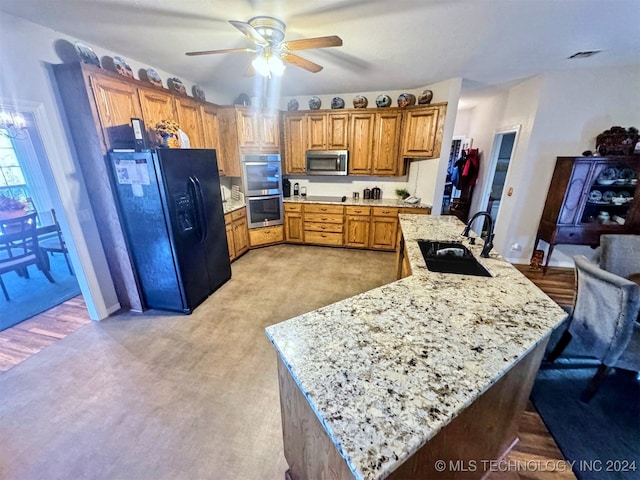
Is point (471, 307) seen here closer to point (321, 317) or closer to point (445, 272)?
point (445, 272)

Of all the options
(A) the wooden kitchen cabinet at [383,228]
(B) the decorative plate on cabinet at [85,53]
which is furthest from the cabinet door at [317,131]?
(B) the decorative plate on cabinet at [85,53]

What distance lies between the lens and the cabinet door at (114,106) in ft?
7.18

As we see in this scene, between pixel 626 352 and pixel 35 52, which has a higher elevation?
pixel 35 52

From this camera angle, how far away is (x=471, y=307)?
120 centimetres

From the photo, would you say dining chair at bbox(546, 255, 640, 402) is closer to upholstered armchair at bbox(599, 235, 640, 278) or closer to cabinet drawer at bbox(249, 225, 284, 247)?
upholstered armchair at bbox(599, 235, 640, 278)

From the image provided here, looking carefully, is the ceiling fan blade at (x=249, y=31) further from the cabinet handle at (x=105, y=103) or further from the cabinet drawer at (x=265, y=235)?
the cabinet drawer at (x=265, y=235)

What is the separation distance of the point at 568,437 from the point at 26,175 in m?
7.72

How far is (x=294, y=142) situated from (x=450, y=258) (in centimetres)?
346

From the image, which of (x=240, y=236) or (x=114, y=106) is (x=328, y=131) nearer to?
(x=240, y=236)

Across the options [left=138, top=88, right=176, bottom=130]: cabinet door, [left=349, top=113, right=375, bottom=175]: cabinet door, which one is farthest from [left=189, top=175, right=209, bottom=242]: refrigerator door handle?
[left=349, top=113, right=375, bottom=175]: cabinet door

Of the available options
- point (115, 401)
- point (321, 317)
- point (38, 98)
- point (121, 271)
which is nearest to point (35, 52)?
point (38, 98)

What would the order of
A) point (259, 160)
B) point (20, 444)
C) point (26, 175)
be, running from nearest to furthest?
point (20, 444) → point (259, 160) → point (26, 175)

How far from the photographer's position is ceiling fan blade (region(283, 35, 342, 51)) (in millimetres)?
1751

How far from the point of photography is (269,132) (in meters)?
4.08
